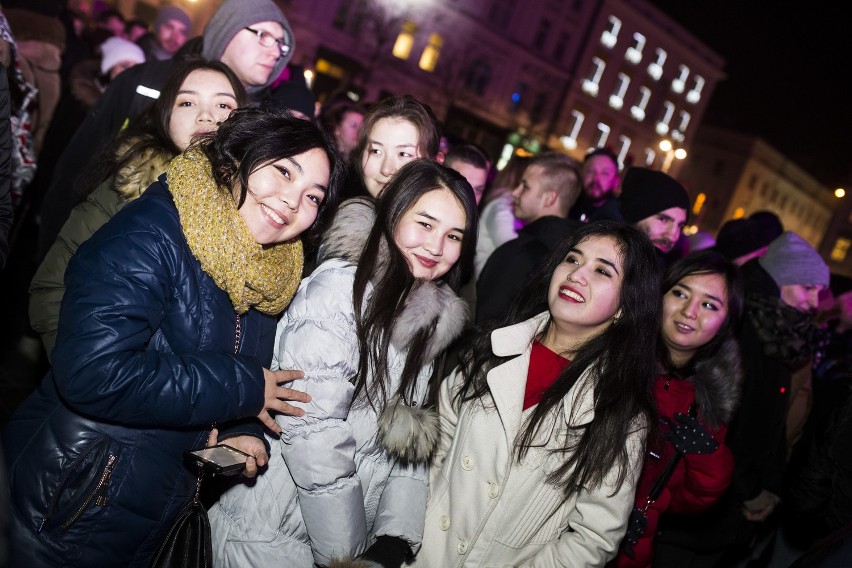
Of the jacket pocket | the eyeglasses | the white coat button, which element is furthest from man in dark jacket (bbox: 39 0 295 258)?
the white coat button

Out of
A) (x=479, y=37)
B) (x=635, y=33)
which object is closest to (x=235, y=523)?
(x=479, y=37)

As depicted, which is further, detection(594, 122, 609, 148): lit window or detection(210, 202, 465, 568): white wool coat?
detection(594, 122, 609, 148): lit window

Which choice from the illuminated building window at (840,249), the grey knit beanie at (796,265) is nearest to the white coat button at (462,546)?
the grey knit beanie at (796,265)

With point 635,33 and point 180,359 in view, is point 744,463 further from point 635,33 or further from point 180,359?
point 635,33

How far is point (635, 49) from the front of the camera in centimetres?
3869

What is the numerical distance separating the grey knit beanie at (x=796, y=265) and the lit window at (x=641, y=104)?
4068cm

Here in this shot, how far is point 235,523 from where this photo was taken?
2246mm

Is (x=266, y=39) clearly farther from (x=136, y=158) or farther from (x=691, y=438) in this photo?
(x=691, y=438)

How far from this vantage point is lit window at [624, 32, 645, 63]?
3828 centimetres

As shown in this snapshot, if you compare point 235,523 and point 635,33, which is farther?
point 635,33

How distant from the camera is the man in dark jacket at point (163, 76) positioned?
130 inches

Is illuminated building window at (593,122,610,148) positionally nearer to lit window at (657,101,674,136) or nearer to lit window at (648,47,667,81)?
lit window at (648,47,667,81)

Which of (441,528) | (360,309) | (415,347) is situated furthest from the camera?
(441,528)

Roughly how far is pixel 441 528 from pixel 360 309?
118cm
